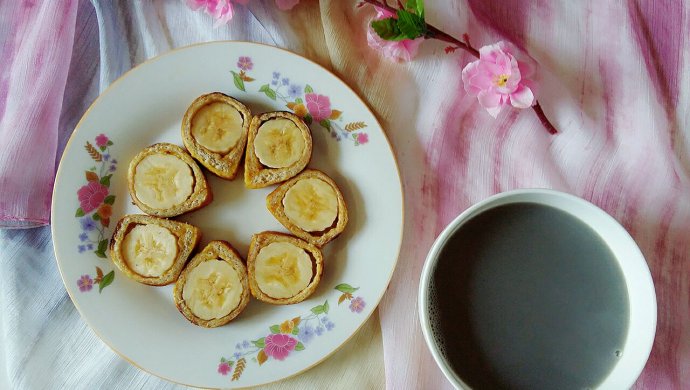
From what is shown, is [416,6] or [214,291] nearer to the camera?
[416,6]

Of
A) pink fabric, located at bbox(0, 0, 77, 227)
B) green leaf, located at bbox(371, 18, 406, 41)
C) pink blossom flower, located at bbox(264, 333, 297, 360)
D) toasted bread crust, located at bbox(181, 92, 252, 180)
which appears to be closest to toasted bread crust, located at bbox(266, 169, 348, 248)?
toasted bread crust, located at bbox(181, 92, 252, 180)

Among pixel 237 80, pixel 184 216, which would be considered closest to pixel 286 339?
pixel 184 216

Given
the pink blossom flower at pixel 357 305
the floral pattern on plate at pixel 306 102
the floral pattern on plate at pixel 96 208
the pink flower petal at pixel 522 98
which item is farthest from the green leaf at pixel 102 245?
the pink flower petal at pixel 522 98

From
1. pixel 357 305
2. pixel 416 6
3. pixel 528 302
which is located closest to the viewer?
pixel 528 302

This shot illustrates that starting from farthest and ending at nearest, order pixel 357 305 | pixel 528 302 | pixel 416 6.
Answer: pixel 357 305 → pixel 416 6 → pixel 528 302

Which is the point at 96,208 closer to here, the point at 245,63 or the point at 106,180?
the point at 106,180

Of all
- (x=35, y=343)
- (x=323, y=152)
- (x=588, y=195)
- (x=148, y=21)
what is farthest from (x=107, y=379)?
(x=588, y=195)
